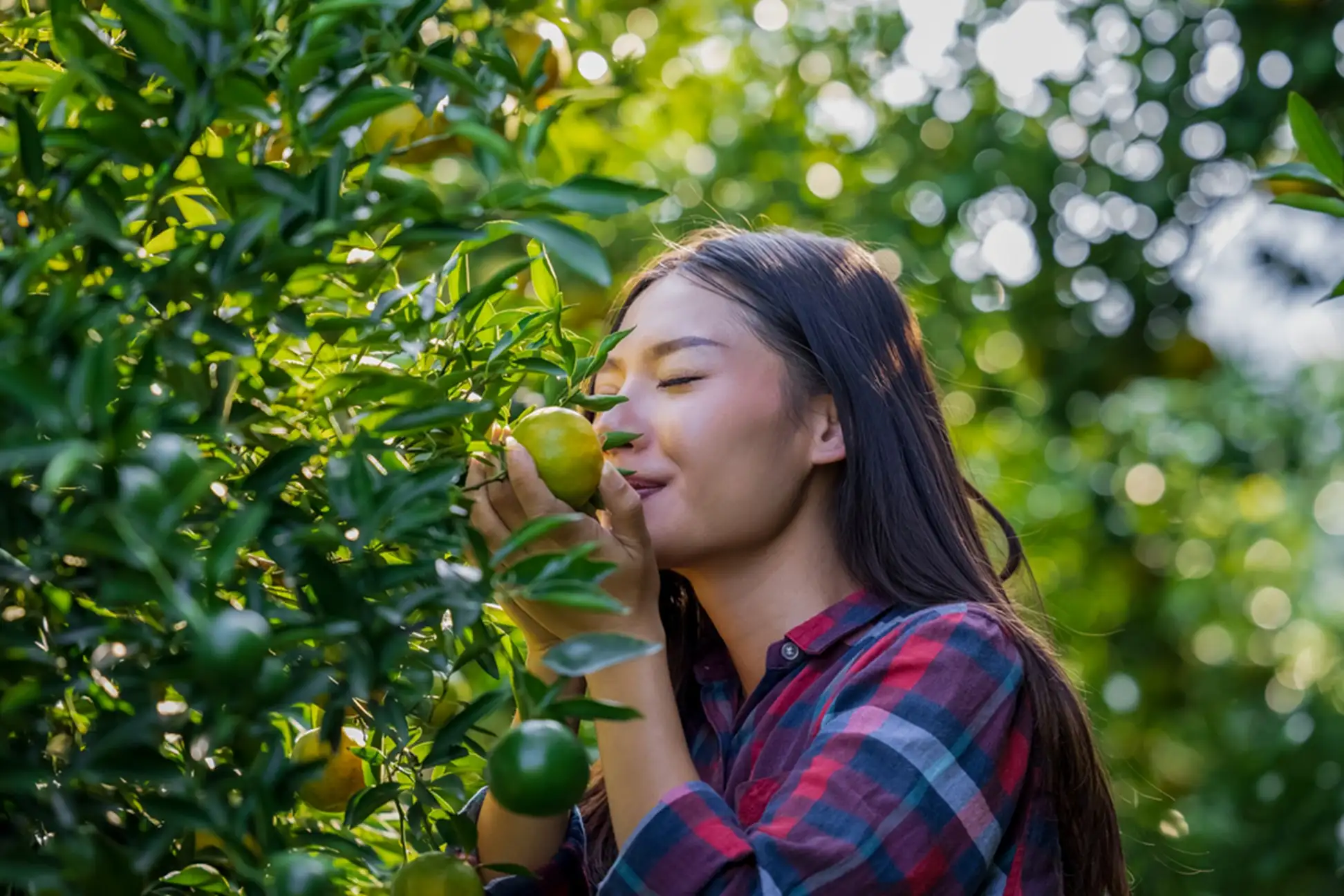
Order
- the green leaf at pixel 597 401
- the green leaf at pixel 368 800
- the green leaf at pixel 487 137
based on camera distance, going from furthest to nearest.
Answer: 1. the green leaf at pixel 597 401
2. the green leaf at pixel 368 800
3. the green leaf at pixel 487 137

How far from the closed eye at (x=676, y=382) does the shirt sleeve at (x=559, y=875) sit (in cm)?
35

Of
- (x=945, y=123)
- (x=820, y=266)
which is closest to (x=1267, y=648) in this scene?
(x=945, y=123)

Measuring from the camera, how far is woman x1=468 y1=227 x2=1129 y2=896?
3.14 feet

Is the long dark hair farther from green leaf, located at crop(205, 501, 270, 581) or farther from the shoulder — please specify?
green leaf, located at crop(205, 501, 270, 581)

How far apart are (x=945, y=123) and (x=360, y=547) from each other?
7.24 feet

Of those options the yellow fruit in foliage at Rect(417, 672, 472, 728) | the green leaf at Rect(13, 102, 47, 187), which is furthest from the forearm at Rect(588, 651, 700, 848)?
the green leaf at Rect(13, 102, 47, 187)

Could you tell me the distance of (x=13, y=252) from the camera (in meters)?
0.64

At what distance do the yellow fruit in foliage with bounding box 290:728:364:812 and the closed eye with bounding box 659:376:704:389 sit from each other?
38 cm

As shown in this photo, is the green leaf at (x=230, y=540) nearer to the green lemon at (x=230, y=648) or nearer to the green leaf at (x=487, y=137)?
the green lemon at (x=230, y=648)

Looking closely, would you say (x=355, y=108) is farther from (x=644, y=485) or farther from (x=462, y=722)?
(x=644, y=485)

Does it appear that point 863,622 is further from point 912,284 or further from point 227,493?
point 912,284

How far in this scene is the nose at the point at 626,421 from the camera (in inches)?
45.7

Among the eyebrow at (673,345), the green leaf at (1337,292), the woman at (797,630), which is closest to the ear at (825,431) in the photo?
the woman at (797,630)

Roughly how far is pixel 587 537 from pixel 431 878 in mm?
259
